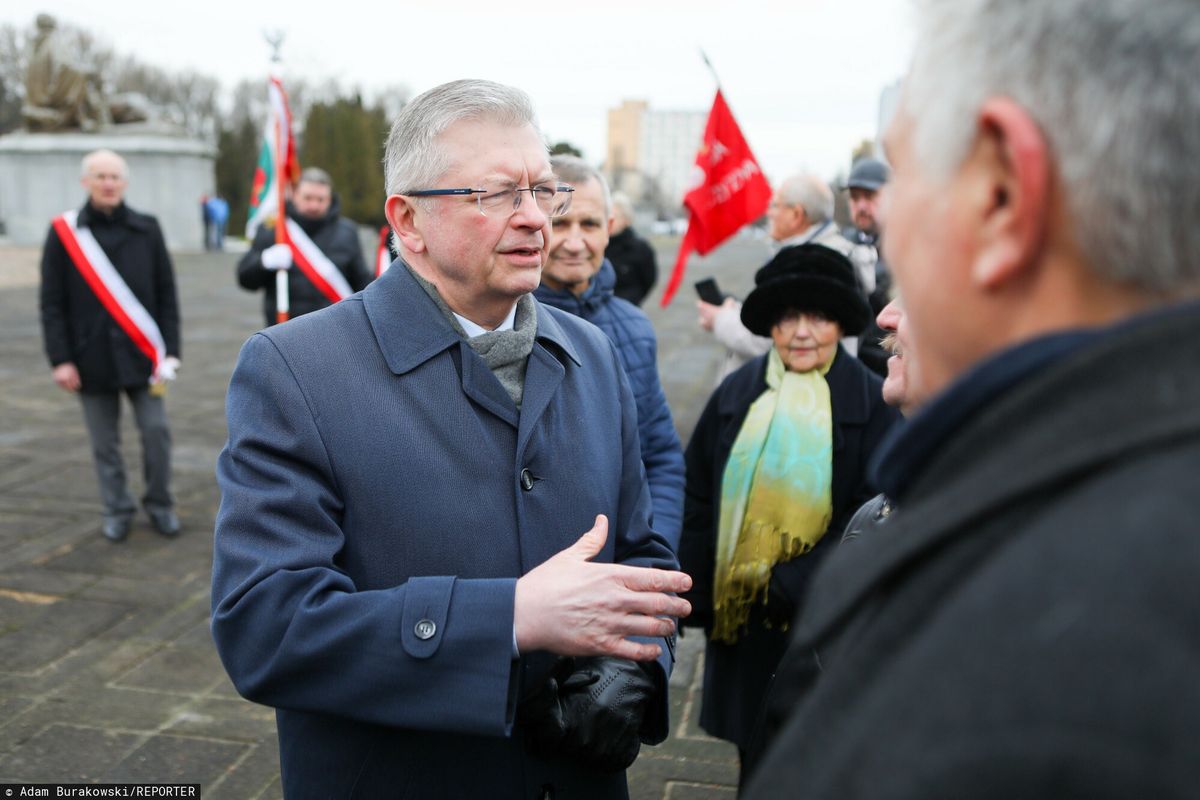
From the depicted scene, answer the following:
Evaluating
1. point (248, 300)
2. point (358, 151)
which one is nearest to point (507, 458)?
point (248, 300)

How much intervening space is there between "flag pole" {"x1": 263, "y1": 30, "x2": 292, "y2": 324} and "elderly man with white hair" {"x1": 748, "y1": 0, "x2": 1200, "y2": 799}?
552cm

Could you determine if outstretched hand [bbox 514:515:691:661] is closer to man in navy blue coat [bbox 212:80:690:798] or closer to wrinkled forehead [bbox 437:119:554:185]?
man in navy blue coat [bbox 212:80:690:798]

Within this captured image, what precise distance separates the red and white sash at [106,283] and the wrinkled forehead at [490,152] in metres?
4.10

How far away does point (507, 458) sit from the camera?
6.01ft

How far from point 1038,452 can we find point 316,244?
6047mm

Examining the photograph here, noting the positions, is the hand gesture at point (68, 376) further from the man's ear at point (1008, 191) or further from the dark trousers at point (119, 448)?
the man's ear at point (1008, 191)

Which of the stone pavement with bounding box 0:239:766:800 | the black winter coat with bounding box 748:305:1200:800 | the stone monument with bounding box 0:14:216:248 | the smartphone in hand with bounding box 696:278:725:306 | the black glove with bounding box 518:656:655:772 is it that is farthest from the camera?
the stone monument with bounding box 0:14:216:248

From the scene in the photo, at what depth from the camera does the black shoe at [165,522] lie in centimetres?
548

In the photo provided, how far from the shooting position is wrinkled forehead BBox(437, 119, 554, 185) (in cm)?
194

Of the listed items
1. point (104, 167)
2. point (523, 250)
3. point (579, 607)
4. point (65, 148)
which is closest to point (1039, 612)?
point (579, 607)

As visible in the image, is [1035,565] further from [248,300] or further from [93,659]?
[248,300]

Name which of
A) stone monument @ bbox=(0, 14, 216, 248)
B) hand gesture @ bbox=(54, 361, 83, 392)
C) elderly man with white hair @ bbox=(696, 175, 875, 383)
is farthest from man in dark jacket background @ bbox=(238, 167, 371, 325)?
stone monument @ bbox=(0, 14, 216, 248)

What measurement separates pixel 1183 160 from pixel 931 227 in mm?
174

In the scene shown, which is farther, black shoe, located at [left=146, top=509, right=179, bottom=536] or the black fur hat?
black shoe, located at [left=146, top=509, right=179, bottom=536]
